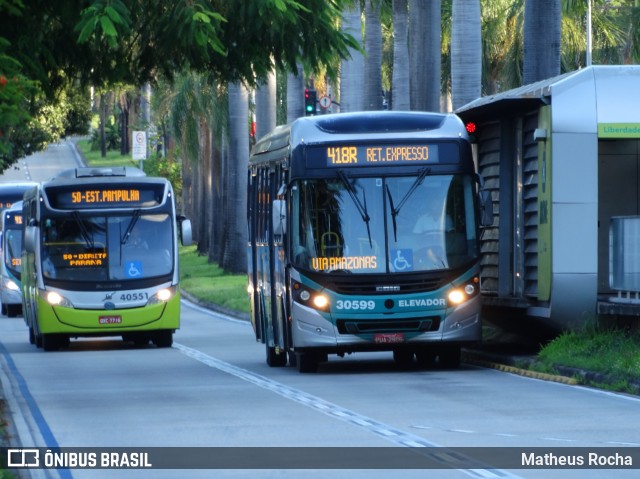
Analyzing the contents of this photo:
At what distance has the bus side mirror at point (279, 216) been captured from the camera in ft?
71.5

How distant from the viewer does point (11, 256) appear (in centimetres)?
4603

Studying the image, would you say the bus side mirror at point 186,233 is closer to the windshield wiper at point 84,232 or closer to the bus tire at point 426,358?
the windshield wiper at point 84,232

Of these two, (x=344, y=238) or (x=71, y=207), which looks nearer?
(x=344, y=238)

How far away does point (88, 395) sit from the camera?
19.7 m

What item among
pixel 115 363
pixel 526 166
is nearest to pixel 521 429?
pixel 526 166

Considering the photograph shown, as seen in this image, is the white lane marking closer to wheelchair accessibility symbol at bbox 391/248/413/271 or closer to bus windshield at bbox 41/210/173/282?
wheelchair accessibility symbol at bbox 391/248/413/271

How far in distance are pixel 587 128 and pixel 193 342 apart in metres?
13.1

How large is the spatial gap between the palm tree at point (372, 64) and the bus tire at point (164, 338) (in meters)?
10.8

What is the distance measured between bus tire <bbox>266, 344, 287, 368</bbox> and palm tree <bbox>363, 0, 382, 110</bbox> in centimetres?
1615

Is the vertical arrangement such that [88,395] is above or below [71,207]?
below

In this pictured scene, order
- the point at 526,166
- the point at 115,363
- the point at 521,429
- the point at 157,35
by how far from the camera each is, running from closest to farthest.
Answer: the point at 521,429
the point at 157,35
the point at 526,166
the point at 115,363

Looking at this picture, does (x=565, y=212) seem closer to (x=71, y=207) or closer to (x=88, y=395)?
(x=88, y=395)

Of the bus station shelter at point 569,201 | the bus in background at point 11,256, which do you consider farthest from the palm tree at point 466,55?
the bus in background at point 11,256

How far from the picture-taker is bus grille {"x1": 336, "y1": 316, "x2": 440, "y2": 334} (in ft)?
70.3
